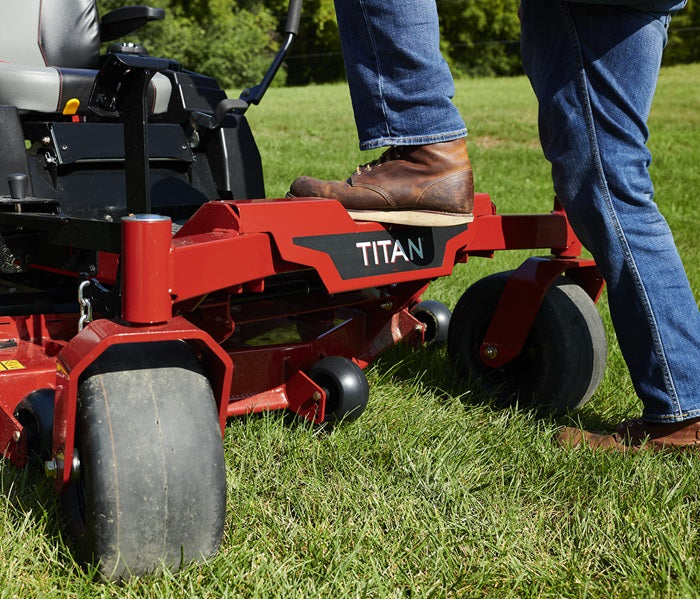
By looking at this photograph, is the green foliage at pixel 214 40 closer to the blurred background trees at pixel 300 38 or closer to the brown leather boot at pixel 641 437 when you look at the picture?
the blurred background trees at pixel 300 38

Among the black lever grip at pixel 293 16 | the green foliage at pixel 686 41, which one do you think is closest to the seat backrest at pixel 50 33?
the black lever grip at pixel 293 16

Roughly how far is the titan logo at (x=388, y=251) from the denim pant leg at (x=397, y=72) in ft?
0.71

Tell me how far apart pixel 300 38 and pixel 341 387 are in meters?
43.5

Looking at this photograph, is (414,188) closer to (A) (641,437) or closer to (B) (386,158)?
(B) (386,158)

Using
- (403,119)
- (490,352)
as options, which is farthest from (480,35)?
(403,119)

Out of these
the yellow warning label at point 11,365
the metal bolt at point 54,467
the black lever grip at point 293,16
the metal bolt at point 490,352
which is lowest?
the metal bolt at point 490,352

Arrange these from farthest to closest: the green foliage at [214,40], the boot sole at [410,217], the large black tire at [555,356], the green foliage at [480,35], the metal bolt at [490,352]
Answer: the green foliage at [480,35] < the green foliage at [214,40] < the metal bolt at [490,352] < the large black tire at [555,356] < the boot sole at [410,217]

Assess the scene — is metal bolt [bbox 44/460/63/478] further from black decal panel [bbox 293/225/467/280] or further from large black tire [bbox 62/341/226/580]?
black decal panel [bbox 293/225/467/280]

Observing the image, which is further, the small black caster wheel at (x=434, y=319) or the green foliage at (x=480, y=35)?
the green foliage at (x=480, y=35)

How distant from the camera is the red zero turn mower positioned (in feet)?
4.98

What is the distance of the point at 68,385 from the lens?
1501 millimetres

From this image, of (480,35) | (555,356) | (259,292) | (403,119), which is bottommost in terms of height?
(555,356)

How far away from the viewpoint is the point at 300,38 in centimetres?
4350

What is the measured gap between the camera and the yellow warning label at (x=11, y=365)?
1966mm
